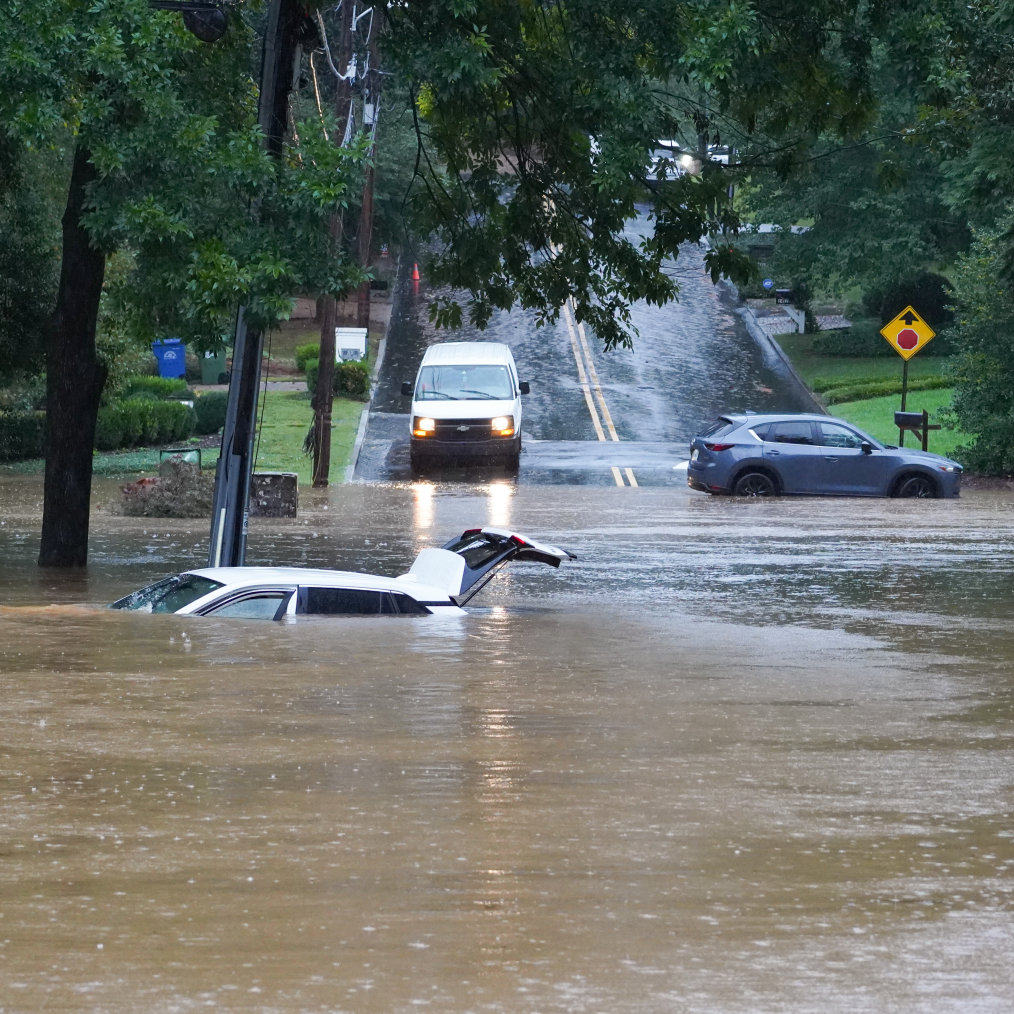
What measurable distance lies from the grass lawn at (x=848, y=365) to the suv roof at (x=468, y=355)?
12.8 meters

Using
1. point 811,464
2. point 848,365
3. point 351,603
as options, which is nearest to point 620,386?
point 848,365

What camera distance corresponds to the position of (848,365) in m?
46.9

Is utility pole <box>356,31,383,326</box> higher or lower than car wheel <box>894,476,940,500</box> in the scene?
higher

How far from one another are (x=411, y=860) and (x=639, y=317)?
1835 inches

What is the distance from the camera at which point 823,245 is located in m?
47.4

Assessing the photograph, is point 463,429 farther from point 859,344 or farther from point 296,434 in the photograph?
point 859,344

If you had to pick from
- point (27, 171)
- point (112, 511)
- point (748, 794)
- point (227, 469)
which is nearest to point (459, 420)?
point (112, 511)

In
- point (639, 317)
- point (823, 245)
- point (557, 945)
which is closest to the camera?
point (557, 945)

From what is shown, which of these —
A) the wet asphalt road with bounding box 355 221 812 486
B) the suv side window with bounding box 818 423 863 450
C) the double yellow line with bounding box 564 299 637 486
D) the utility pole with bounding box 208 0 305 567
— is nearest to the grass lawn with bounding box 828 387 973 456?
the wet asphalt road with bounding box 355 221 812 486

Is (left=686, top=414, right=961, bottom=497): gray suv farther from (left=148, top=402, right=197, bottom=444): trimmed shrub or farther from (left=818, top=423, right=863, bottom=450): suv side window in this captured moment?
Answer: (left=148, top=402, right=197, bottom=444): trimmed shrub

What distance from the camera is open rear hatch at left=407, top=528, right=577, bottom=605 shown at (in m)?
12.1

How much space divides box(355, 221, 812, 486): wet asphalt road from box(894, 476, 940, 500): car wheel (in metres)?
4.24

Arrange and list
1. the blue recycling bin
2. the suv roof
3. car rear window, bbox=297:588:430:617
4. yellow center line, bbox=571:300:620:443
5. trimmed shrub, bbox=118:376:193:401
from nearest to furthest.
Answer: car rear window, bbox=297:588:430:617 < the suv roof < yellow center line, bbox=571:300:620:443 < trimmed shrub, bbox=118:376:193:401 < the blue recycling bin

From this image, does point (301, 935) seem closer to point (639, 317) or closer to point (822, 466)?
point (822, 466)
